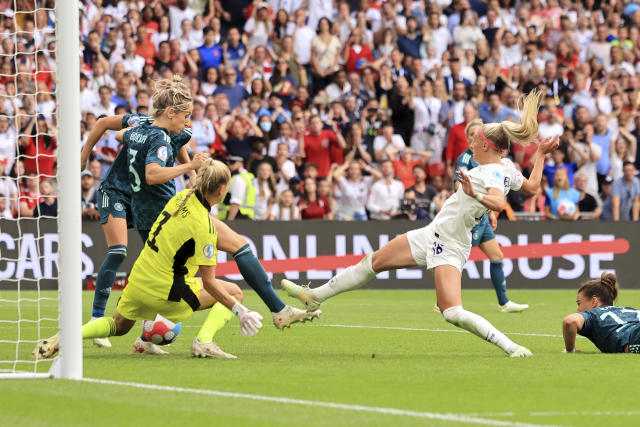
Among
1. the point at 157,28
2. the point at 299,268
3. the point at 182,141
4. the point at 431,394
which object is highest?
the point at 157,28

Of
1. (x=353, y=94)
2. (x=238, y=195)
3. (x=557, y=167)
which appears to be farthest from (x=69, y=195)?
(x=557, y=167)

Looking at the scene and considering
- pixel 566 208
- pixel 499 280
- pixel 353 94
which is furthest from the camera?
pixel 353 94

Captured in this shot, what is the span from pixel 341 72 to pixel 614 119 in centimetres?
541

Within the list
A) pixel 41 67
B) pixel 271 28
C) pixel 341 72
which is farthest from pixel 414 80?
pixel 41 67

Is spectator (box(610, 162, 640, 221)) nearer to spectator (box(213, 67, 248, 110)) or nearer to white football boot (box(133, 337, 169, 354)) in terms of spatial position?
spectator (box(213, 67, 248, 110))

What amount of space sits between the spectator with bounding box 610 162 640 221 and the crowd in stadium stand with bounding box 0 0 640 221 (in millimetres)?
26

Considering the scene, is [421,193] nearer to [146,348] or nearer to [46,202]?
[46,202]

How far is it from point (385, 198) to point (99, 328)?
12.1m

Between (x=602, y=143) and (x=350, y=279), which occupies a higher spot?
(x=602, y=143)

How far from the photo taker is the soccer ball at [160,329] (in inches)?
340

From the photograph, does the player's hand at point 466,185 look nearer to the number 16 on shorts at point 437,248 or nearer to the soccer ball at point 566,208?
the number 16 on shorts at point 437,248

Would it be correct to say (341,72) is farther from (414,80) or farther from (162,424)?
(162,424)

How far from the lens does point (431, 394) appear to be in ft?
21.1

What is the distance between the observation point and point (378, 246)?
776 inches
